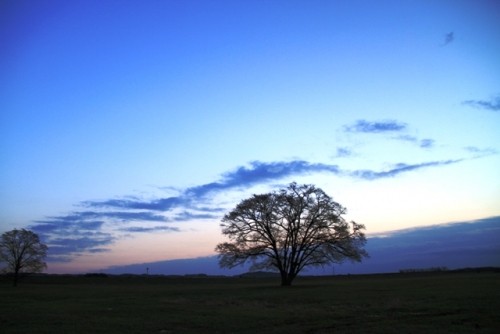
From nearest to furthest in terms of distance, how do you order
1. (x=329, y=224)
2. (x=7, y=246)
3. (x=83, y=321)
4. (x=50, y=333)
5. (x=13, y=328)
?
(x=50, y=333) → (x=13, y=328) → (x=83, y=321) → (x=329, y=224) → (x=7, y=246)

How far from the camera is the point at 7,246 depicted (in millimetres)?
87688

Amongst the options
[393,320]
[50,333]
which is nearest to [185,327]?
[50,333]

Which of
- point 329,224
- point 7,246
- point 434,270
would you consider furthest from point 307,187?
point 434,270

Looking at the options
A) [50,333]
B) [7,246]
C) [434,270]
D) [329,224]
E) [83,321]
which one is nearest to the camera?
[50,333]

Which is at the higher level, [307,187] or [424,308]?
[307,187]

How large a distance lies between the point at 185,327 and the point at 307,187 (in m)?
45.7

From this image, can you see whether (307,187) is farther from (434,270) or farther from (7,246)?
(434,270)

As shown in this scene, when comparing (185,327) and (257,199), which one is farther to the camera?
(257,199)

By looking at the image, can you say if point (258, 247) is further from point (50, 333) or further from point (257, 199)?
point (50, 333)

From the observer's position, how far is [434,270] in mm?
126000

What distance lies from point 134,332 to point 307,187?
4760cm

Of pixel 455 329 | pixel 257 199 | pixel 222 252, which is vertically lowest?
pixel 455 329

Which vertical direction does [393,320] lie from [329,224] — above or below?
below

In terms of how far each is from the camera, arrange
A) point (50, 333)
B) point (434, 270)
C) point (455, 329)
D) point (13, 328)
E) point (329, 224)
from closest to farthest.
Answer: point (455, 329), point (50, 333), point (13, 328), point (329, 224), point (434, 270)
